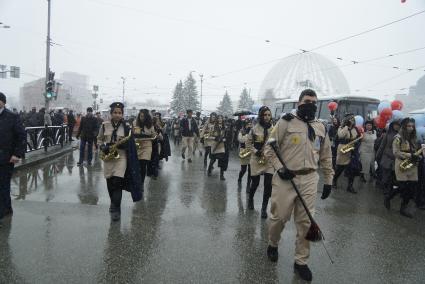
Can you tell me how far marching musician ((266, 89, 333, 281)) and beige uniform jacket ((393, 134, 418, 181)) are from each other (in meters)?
3.17

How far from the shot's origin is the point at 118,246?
4.52 m

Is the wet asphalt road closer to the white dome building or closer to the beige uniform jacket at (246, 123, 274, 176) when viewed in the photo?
the beige uniform jacket at (246, 123, 274, 176)

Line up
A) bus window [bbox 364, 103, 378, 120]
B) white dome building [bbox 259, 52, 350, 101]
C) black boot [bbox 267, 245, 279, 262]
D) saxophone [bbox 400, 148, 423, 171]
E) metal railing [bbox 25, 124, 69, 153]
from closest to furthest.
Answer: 1. black boot [bbox 267, 245, 279, 262]
2. saxophone [bbox 400, 148, 423, 171]
3. metal railing [bbox 25, 124, 69, 153]
4. bus window [bbox 364, 103, 378, 120]
5. white dome building [bbox 259, 52, 350, 101]

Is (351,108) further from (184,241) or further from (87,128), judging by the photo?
(184,241)

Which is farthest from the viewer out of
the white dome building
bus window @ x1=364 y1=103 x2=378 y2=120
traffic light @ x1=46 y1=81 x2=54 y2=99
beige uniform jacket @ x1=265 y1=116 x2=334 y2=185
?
the white dome building

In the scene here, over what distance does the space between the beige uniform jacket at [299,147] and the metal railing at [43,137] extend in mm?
11013

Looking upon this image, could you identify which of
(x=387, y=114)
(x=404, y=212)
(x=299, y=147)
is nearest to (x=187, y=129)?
(x=387, y=114)

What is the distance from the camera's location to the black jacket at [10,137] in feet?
17.0

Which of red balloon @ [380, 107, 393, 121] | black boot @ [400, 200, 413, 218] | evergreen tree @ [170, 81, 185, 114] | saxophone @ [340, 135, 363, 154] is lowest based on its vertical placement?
black boot @ [400, 200, 413, 218]

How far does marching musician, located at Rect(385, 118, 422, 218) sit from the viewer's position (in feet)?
21.7

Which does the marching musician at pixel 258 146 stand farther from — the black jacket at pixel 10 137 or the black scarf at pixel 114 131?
the black jacket at pixel 10 137

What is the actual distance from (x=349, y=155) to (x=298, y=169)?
5429mm

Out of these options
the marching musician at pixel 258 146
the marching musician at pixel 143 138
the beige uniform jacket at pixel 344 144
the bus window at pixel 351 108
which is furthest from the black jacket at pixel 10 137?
the bus window at pixel 351 108

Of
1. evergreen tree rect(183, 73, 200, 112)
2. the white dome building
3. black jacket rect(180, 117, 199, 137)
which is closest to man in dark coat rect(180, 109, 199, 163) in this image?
black jacket rect(180, 117, 199, 137)
